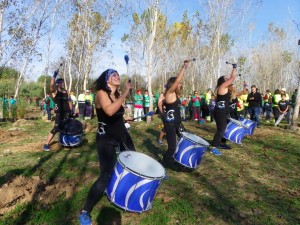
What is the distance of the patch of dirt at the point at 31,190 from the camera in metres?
4.91

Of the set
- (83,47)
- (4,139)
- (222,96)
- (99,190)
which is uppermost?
(83,47)

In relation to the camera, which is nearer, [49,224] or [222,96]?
[49,224]

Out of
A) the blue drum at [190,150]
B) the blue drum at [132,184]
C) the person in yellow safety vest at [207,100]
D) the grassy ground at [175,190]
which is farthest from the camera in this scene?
the person in yellow safety vest at [207,100]

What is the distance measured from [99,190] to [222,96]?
15.1 feet

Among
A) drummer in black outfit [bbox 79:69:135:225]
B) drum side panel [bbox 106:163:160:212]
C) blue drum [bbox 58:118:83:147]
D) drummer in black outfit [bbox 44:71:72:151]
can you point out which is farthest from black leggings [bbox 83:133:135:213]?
drummer in black outfit [bbox 44:71:72:151]

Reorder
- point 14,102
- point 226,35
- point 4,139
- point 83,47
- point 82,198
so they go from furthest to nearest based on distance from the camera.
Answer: point 226,35 → point 83,47 → point 14,102 → point 4,139 → point 82,198

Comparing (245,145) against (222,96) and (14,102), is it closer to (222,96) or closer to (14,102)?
(222,96)

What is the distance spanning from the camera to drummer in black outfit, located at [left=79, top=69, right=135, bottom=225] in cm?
369

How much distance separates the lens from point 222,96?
7.40 metres

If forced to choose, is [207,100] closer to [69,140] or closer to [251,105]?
[251,105]

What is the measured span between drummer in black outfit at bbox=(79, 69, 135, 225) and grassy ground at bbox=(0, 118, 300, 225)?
2.28 feet

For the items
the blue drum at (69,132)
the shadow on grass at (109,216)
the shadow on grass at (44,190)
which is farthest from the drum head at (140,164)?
the blue drum at (69,132)

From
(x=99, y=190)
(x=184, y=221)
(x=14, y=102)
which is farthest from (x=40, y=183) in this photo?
(x=14, y=102)

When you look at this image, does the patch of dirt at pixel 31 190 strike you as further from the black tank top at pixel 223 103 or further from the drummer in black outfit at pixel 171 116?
the black tank top at pixel 223 103
